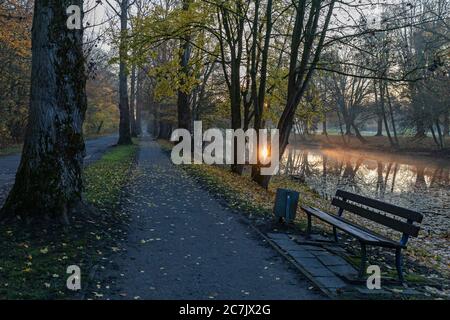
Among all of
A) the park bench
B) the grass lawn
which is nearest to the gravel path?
the grass lawn

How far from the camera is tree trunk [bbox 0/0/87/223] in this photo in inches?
278

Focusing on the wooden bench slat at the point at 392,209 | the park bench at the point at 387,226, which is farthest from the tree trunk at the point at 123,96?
the park bench at the point at 387,226

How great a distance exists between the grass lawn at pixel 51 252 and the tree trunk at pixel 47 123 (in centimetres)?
43

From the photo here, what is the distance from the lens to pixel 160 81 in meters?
18.0

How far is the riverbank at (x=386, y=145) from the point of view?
40506mm

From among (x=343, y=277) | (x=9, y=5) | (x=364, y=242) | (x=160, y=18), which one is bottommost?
(x=343, y=277)

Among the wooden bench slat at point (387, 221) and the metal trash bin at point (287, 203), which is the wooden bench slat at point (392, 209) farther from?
the metal trash bin at point (287, 203)

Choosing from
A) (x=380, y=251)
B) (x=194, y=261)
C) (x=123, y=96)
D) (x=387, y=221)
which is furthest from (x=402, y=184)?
(x=123, y=96)

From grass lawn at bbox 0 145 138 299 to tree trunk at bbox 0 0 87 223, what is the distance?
425 mm

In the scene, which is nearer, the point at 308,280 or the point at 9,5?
the point at 308,280

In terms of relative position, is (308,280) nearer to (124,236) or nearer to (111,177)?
(124,236)

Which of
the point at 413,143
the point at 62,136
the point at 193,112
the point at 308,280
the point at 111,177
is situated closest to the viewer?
the point at 308,280
